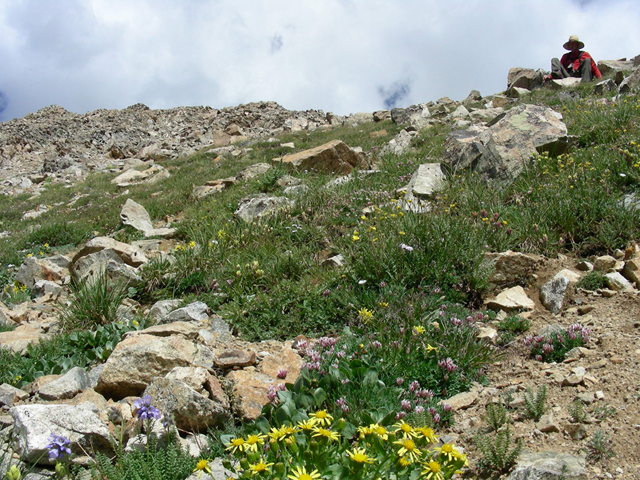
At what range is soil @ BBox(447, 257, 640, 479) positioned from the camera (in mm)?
2195

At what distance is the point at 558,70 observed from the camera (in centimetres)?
1745

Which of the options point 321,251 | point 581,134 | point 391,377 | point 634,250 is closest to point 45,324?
point 321,251

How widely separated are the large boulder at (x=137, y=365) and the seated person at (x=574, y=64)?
61.2 feet

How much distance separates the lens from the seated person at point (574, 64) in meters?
16.4

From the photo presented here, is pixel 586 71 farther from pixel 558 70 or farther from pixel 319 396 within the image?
pixel 319 396

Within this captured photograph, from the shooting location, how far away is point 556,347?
324 centimetres

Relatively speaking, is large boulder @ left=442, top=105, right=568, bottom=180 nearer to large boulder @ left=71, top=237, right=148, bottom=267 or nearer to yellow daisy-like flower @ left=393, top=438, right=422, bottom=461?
large boulder @ left=71, top=237, right=148, bottom=267

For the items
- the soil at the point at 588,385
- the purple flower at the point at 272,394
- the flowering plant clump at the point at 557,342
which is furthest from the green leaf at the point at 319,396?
the flowering plant clump at the point at 557,342

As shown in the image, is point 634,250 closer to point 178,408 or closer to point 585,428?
point 585,428

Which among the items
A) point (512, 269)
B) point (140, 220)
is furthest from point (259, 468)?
point (140, 220)

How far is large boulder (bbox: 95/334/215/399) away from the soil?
6.81ft

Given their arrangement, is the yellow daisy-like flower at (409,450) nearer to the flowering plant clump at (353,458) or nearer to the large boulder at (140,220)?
the flowering plant clump at (353,458)

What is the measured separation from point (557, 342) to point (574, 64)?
1816 centimetres

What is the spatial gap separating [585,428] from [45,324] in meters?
5.43
